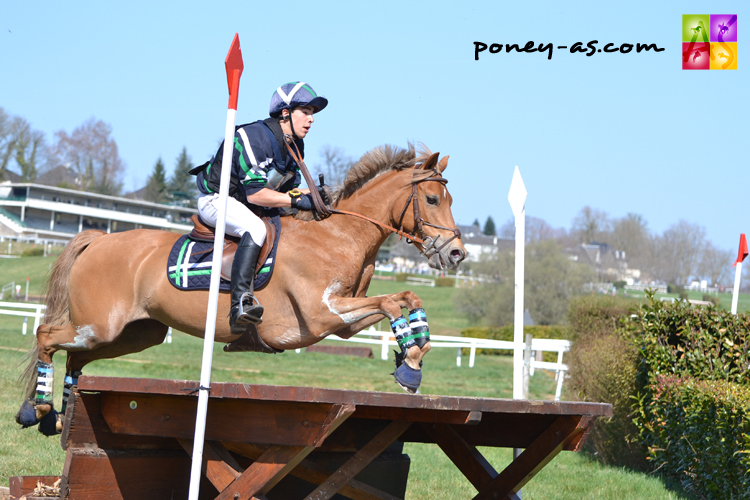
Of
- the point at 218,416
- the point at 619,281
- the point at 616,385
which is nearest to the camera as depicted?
the point at 218,416

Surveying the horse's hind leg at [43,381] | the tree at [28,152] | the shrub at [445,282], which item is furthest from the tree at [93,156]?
the horse's hind leg at [43,381]

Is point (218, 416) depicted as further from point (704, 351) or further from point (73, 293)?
point (704, 351)

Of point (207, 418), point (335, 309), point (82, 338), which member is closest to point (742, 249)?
point (335, 309)

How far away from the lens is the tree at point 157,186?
86.2 m

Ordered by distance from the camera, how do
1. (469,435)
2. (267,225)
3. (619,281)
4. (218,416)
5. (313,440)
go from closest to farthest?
1. (313,440)
2. (218,416)
3. (469,435)
4. (267,225)
5. (619,281)

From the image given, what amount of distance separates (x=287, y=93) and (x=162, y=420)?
7.84 feet

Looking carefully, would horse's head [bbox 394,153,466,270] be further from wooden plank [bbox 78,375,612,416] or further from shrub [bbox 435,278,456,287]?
shrub [bbox 435,278,456,287]

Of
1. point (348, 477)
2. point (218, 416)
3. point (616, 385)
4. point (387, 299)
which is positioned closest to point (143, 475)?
point (218, 416)

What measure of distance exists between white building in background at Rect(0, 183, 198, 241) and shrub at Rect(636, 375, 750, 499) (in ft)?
200

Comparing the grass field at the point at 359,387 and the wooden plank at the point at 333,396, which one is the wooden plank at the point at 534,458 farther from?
the grass field at the point at 359,387

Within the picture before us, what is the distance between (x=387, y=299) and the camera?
4.21 m

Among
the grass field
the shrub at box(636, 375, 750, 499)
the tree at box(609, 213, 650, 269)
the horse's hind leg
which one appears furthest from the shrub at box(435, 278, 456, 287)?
the horse's hind leg

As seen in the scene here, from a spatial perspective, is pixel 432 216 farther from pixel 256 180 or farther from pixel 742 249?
pixel 742 249

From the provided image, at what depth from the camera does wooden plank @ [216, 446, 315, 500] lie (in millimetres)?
2893
